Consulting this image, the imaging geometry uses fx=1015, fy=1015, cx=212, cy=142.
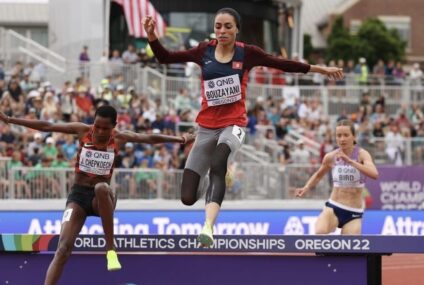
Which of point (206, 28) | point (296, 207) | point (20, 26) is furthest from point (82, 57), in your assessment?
point (20, 26)

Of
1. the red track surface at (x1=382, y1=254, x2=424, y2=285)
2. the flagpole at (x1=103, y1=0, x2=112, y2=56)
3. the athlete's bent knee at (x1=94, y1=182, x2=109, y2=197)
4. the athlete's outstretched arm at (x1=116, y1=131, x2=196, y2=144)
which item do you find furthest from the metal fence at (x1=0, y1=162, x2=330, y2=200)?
the flagpole at (x1=103, y1=0, x2=112, y2=56)

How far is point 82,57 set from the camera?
2761 cm

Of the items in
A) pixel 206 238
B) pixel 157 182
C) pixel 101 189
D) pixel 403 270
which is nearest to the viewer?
pixel 206 238

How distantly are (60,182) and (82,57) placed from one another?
8.16m

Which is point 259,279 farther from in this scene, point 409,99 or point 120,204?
point 409,99

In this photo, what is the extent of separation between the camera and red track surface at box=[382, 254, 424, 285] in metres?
11.4

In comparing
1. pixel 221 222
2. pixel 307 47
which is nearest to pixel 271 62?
pixel 221 222

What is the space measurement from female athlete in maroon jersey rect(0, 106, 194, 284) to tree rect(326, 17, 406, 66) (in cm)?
4854

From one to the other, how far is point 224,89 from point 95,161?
1507mm

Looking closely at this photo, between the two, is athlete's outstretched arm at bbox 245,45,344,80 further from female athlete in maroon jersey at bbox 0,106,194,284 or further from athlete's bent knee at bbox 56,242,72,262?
athlete's bent knee at bbox 56,242,72,262

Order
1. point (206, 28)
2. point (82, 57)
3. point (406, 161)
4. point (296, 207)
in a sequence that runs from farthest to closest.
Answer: point (206, 28) → point (82, 57) → point (406, 161) → point (296, 207)

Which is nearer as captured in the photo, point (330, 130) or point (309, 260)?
point (309, 260)

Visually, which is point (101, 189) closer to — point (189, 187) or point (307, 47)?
point (189, 187)

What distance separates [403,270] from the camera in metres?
12.1
